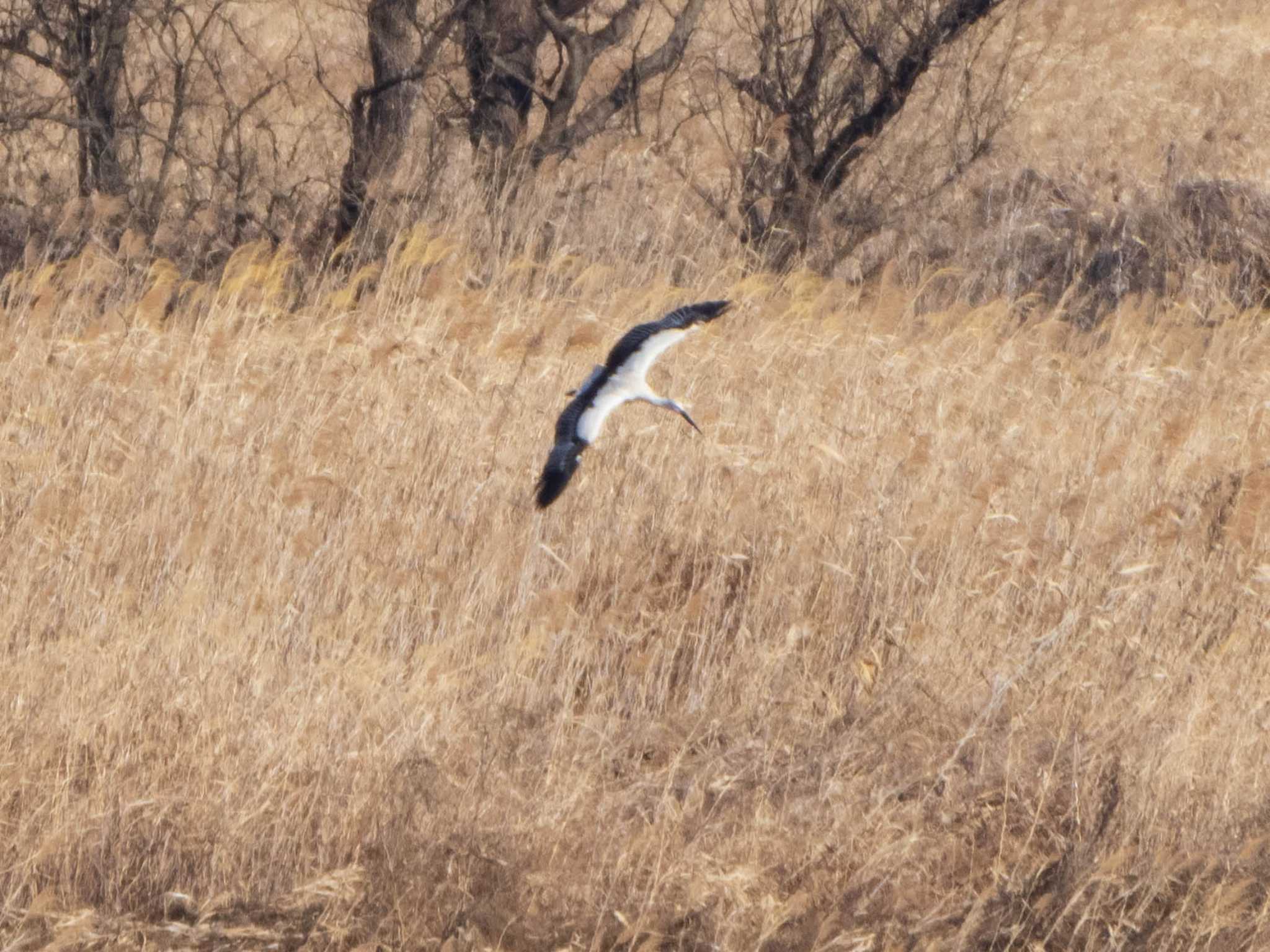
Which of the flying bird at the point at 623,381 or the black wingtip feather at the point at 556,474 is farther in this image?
the flying bird at the point at 623,381

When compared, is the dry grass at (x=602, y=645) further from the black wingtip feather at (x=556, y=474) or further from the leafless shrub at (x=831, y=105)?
the leafless shrub at (x=831, y=105)

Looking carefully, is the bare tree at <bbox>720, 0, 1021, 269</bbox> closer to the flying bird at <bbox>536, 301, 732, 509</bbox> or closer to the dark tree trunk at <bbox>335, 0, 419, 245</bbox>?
the dark tree trunk at <bbox>335, 0, 419, 245</bbox>

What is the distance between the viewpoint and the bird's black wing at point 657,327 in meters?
3.86

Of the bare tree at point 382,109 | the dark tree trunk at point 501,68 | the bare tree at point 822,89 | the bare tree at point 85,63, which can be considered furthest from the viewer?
the bare tree at point 822,89

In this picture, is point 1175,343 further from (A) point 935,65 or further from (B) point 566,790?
(B) point 566,790

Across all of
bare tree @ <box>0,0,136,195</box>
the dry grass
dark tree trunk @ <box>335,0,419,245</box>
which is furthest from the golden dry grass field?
dark tree trunk @ <box>335,0,419,245</box>

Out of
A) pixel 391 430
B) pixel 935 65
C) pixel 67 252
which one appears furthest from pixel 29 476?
pixel 935 65

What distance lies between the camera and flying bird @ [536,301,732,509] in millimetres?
3777

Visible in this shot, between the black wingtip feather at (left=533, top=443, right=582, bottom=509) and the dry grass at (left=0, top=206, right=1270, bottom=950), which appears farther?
the black wingtip feather at (left=533, top=443, right=582, bottom=509)

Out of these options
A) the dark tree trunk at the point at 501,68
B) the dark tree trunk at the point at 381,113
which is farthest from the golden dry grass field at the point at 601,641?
the dark tree trunk at the point at 501,68

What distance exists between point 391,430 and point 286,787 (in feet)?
6.35

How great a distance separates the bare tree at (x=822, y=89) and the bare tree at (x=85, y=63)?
10.6 feet

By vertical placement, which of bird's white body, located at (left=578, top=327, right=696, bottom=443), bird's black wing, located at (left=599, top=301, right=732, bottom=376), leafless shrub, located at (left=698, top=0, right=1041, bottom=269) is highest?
leafless shrub, located at (left=698, top=0, right=1041, bottom=269)

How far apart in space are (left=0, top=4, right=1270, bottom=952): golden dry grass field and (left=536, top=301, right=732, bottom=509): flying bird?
0.56 meters
